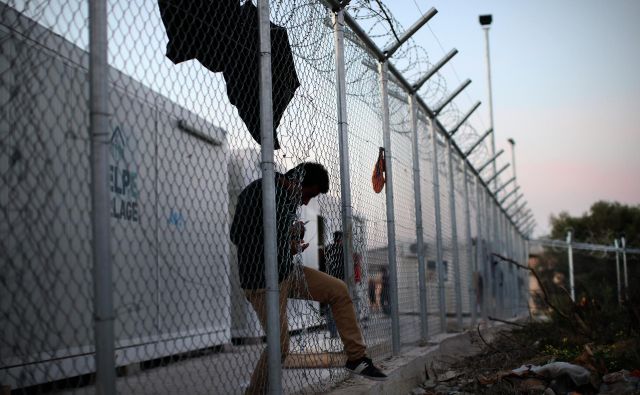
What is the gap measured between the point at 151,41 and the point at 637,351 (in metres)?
4.68

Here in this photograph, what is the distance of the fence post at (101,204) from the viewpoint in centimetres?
222

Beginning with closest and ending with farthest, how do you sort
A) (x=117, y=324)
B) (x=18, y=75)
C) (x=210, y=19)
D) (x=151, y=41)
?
(x=151, y=41), (x=18, y=75), (x=210, y=19), (x=117, y=324)

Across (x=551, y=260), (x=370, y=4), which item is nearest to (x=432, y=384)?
(x=370, y=4)

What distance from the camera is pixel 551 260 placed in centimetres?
3120

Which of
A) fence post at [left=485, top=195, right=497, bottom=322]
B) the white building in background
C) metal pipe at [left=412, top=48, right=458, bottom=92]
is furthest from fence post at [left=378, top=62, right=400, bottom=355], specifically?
fence post at [left=485, top=195, right=497, bottom=322]

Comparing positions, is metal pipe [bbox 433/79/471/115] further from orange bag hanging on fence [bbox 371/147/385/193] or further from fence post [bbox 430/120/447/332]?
orange bag hanging on fence [bbox 371/147/385/193]

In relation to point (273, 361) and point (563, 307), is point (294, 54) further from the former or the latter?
point (563, 307)

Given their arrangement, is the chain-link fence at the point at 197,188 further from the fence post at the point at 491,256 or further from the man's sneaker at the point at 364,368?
the fence post at the point at 491,256

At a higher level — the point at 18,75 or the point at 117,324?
the point at 18,75

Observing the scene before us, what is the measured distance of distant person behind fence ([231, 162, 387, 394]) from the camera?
3689 mm

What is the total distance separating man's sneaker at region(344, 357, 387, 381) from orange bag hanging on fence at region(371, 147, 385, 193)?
1.68m

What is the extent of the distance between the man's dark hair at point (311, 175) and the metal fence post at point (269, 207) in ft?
2.24

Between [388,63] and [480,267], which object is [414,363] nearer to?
[388,63]

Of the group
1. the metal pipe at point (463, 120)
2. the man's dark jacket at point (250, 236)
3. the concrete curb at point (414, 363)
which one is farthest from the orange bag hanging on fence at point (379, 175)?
the metal pipe at point (463, 120)
